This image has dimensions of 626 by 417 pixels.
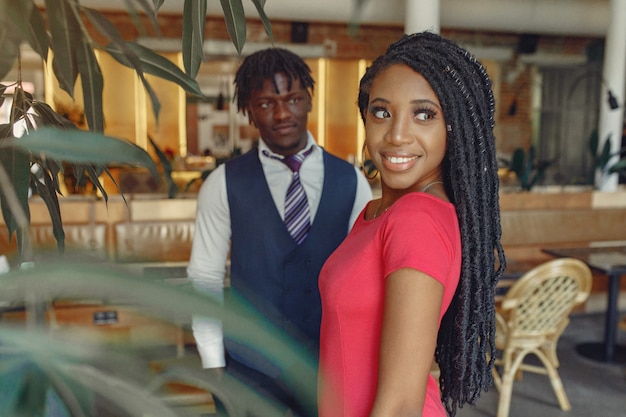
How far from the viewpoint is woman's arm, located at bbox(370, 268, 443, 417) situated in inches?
32.9

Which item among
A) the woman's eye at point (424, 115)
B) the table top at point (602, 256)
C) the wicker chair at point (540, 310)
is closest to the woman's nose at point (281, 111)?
the woman's eye at point (424, 115)

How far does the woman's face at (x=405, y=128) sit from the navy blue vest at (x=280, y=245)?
56 centimetres

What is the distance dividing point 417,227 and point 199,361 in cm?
57

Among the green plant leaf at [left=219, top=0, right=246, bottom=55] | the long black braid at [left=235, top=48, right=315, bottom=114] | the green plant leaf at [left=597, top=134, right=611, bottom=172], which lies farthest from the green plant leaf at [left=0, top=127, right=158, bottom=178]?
the green plant leaf at [left=597, top=134, right=611, bottom=172]

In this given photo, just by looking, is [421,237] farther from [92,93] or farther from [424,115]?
[92,93]

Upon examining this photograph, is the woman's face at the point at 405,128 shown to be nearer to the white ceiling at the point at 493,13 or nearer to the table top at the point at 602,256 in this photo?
the table top at the point at 602,256

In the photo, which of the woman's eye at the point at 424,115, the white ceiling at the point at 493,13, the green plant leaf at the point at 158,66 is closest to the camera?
the green plant leaf at the point at 158,66

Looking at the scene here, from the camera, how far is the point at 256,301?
34 centimetres

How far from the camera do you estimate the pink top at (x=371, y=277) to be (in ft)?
2.81

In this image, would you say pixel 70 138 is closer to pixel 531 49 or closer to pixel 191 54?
pixel 191 54

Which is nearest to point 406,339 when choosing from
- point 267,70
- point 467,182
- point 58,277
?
point 467,182

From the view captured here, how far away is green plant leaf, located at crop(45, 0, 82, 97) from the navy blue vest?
111 cm

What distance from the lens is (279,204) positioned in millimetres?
1575

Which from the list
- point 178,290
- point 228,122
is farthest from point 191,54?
point 228,122
